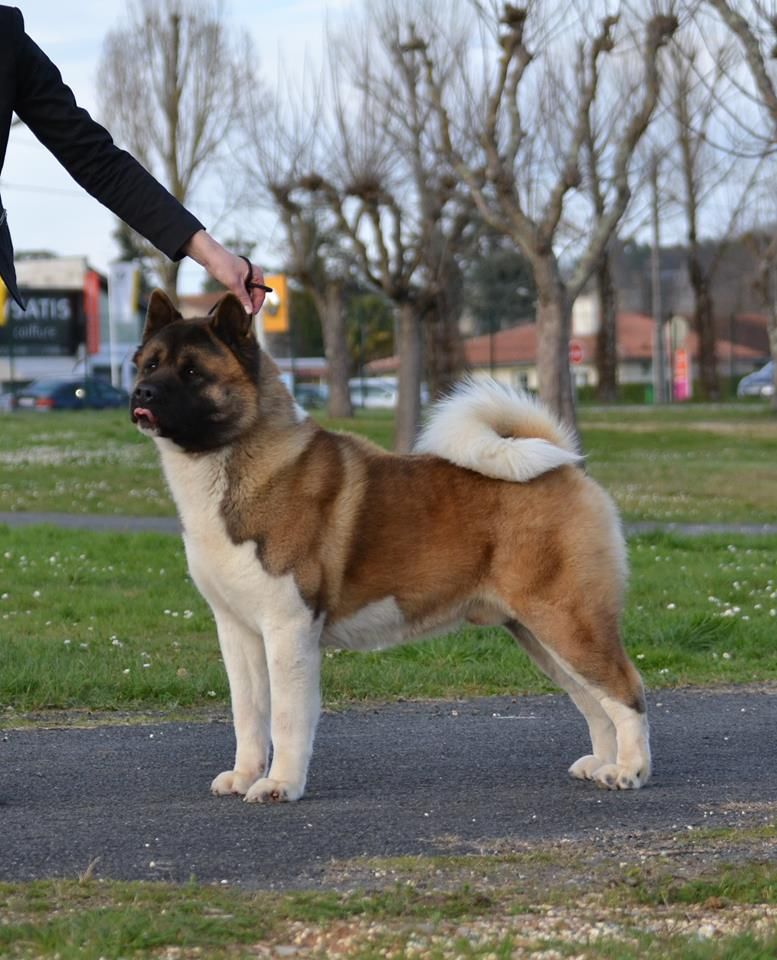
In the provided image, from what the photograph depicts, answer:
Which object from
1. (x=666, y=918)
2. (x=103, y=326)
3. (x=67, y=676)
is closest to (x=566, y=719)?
(x=67, y=676)

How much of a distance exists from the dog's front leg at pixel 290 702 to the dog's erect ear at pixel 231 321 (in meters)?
1.05

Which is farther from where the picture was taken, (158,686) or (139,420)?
(158,686)

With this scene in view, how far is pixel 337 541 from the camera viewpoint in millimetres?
5535

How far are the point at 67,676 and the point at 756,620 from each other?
15.0 ft

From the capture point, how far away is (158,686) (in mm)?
7496

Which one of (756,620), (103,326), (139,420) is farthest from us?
(103,326)

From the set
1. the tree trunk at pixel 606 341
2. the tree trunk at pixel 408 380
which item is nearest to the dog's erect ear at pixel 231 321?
the tree trunk at pixel 408 380

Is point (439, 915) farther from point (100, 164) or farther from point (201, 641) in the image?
point (201, 641)

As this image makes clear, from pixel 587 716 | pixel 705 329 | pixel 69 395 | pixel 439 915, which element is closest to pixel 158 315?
pixel 587 716

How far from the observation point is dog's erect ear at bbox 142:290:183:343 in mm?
5512

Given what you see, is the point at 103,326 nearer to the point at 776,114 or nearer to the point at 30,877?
the point at 776,114

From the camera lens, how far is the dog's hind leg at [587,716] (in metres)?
5.84

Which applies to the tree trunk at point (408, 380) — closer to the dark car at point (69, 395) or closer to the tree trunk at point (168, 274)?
the tree trunk at point (168, 274)

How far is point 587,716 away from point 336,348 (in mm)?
35525
